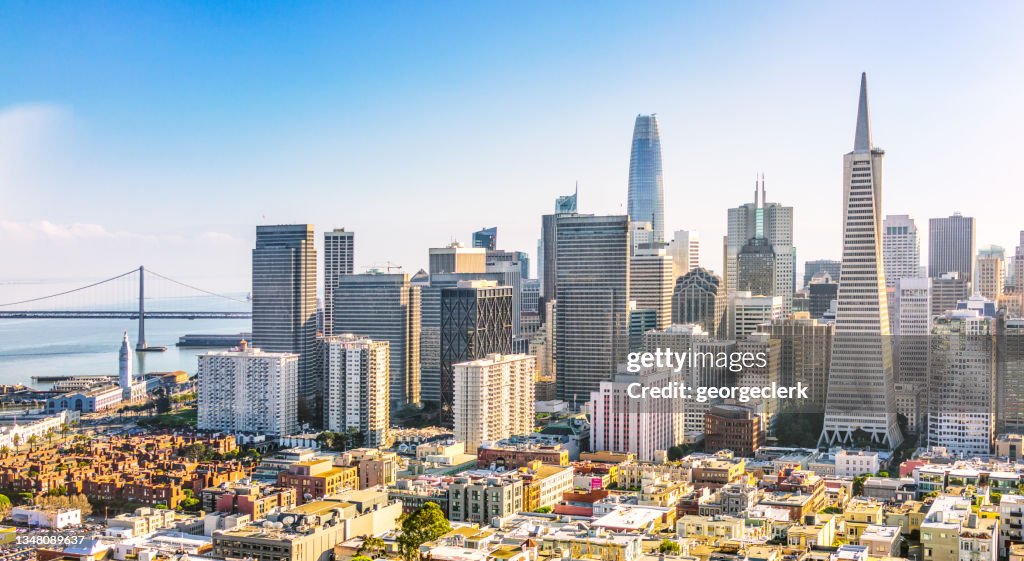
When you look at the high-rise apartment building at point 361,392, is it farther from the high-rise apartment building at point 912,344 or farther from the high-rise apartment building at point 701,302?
the high-rise apartment building at point 701,302

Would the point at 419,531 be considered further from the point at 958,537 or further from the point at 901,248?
the point at 901,248

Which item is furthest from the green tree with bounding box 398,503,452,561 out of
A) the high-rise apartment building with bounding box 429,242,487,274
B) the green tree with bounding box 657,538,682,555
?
the high-rise apartment building with bounding box 429,242,487,274

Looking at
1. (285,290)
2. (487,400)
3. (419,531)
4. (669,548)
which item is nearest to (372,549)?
(419,531)

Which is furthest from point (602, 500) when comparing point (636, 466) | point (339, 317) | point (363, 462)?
point (339, 317)

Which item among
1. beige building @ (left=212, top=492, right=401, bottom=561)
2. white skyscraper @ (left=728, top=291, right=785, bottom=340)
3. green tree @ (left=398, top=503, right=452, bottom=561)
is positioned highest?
white skyscraper @ (left=728, top=291, right=785, bottom=340)

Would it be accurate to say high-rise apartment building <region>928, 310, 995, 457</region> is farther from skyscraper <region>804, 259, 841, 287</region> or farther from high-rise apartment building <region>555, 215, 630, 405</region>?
skyscraper <region>804, 259, 841, 287</region>

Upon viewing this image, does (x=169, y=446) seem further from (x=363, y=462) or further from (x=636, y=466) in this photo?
(x=636, y=466)
